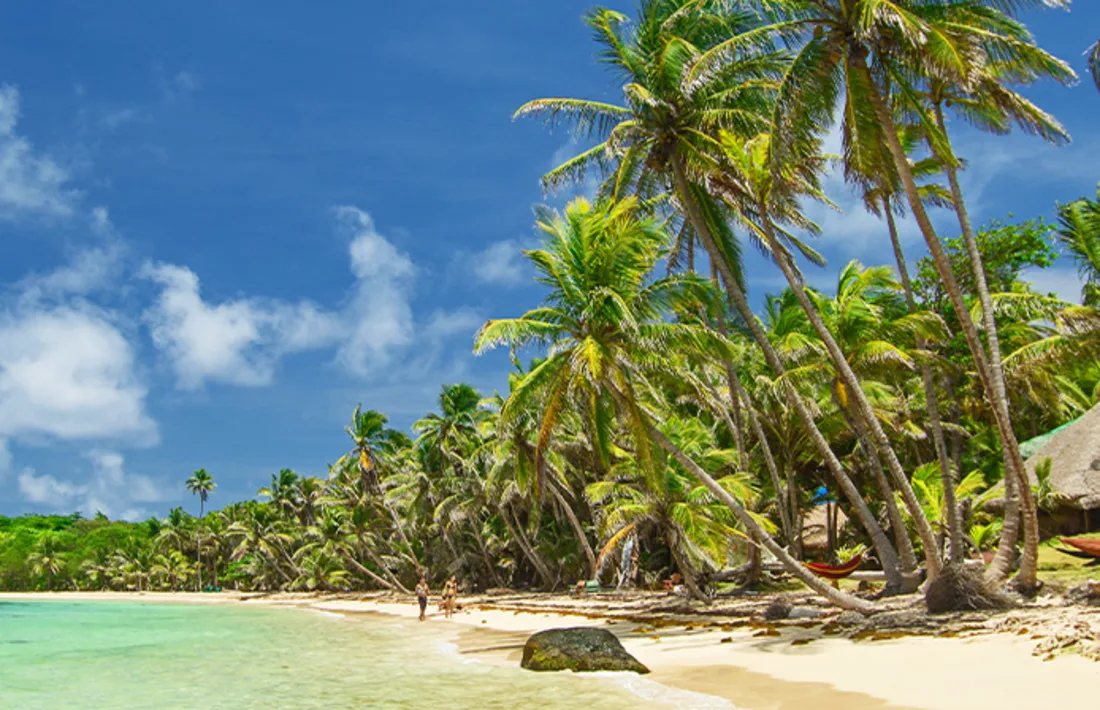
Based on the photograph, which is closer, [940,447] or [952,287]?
[952,287]

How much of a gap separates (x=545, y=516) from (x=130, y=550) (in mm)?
68637

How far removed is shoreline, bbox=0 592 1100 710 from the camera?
807 cm

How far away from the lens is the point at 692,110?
15.7m

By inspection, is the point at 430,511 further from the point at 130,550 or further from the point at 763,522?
the point at 130,550

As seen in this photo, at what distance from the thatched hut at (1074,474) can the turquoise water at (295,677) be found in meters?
15.6

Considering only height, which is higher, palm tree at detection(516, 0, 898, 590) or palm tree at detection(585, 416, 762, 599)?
palm tree at detection(516, 0, 898, 590)

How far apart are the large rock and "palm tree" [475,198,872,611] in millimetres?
3942

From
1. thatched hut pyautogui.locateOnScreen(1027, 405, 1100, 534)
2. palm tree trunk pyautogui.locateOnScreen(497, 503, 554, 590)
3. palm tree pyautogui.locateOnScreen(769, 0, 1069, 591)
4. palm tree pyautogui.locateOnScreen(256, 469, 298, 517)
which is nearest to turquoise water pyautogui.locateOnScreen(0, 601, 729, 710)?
palm tree pyautogui.locateOnScreen(769, 0, 1069, 591)

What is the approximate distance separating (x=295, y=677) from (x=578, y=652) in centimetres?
563

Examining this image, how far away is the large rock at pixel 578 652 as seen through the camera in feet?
39.4

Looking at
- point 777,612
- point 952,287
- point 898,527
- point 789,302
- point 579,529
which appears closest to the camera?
point 952,287

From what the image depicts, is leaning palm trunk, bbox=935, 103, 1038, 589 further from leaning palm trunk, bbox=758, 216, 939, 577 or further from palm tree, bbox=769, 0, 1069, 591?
leaning palm trunk, bbox=758, 216, 939, 577

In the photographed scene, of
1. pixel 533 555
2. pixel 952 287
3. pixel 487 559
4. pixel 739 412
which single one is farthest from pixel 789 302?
pixel 487 559

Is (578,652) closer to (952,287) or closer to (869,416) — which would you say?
(869,416)
